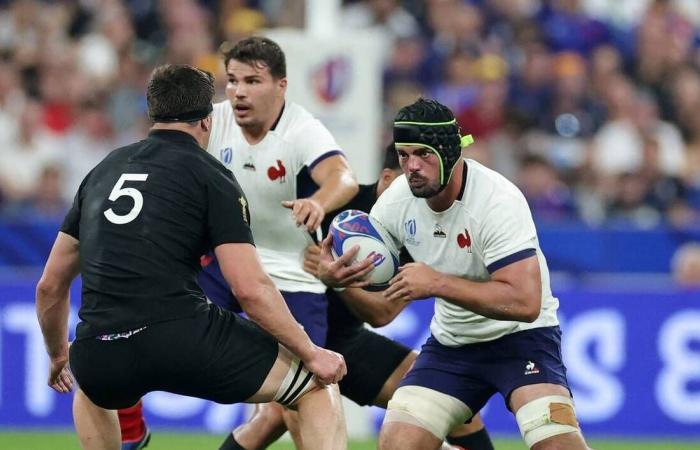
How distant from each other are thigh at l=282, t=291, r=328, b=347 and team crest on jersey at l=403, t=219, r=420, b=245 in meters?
1.10

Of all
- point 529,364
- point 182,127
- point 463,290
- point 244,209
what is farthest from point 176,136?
point 529,364

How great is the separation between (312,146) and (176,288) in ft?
6.82

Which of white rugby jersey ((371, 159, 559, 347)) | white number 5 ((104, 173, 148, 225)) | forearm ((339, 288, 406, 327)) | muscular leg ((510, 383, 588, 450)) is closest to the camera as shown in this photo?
white number 5 ((104, 173, 148, 225))

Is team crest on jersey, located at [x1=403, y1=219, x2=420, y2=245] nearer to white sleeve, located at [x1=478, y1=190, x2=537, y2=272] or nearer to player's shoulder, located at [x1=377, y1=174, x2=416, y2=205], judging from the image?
player's shoulder, located at [x1=377, y1=174, x2=416, y2=205]

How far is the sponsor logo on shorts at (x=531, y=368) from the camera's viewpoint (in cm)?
702

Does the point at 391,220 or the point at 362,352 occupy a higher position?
the point at 391,220

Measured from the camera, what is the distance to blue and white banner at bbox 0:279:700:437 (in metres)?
11.7

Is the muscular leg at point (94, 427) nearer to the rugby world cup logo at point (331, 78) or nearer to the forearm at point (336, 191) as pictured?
the forearm at point (336, 191)

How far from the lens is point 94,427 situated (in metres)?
6.84

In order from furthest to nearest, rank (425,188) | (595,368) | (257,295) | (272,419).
Result: (595,368)
(272,419)
(425,188)
(257,295)

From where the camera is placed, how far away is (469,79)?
1488 cm

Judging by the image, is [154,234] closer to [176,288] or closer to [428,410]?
[176,288]

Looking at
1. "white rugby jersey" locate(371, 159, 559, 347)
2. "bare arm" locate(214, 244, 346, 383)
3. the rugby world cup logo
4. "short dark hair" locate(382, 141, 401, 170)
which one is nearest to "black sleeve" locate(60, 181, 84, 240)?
"bare arm" locate(214, 244, 346, 383)

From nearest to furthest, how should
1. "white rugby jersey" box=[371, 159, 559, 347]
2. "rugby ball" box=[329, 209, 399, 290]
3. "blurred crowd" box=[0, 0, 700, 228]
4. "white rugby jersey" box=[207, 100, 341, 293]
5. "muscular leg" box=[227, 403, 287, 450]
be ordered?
1. "white rugby jersey" box=[371, 159, 559, 347]
2. "rugby ball" box=[329, 209, 399, 290]
3. "white rugby jersey" box=[207, 100, 341, 293]
4. "muscular leg" box=[227, 403, 287, 450]
5. "blurred crowd" box=[0, 0, 700, 228]
